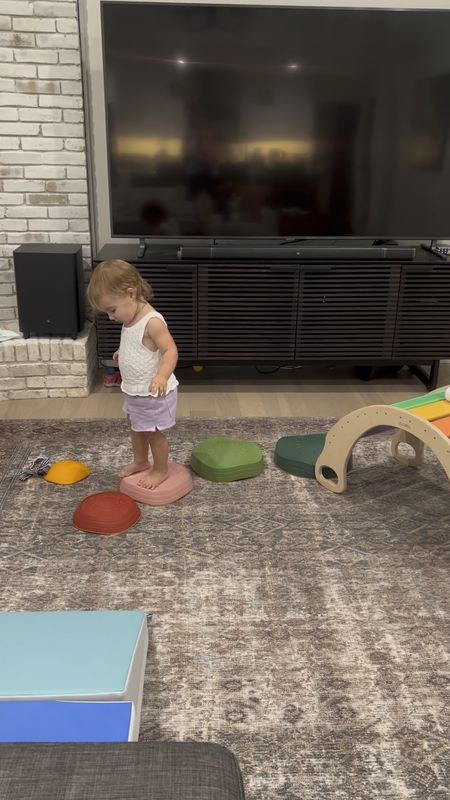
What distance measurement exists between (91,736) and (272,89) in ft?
9.99

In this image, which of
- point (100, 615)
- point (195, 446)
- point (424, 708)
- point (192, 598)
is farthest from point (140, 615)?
point (195, 446)

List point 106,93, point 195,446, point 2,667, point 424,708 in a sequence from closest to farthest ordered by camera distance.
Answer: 1. point 2,667
2. point 424,708
3. point 195,446
4. point 106,93

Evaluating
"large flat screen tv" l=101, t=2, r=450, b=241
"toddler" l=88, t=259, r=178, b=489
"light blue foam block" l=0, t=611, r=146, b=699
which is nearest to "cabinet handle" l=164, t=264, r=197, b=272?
"large flat screen tv" l=101, t=2, r=450, b=241

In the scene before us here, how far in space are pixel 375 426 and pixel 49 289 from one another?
187 centimetres

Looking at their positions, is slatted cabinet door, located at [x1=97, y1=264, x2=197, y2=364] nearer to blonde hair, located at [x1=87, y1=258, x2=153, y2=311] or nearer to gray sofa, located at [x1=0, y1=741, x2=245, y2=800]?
blonde hair, located at [x1=87, y1=258, x2=153, y2=311]

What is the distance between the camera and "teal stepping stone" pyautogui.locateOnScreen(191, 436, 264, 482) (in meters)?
2.58

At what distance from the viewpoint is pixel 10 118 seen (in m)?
3.38

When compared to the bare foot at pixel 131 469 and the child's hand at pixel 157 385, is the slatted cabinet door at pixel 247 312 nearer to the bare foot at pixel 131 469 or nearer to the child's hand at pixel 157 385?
the bare foot at pixel 131 469

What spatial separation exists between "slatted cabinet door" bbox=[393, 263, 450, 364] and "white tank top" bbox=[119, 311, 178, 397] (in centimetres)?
169

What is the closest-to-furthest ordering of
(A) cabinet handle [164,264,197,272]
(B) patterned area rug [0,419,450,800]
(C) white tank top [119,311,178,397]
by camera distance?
(B) patterned area rug [0,419,450,800]
(C) white tank top [119,311,178,397]
(A) cabinet handle [164,264,197,272]

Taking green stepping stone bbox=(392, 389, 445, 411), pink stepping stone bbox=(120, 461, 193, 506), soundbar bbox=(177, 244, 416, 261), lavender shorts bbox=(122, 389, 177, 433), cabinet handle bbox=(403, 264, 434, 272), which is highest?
soundbar bbox=(177, 244, 416, 261)

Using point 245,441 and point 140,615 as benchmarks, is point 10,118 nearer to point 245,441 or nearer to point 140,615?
point 245,441

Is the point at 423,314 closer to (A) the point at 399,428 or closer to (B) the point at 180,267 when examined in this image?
(B) the point at 180,267

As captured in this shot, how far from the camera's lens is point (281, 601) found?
6.36 feet
